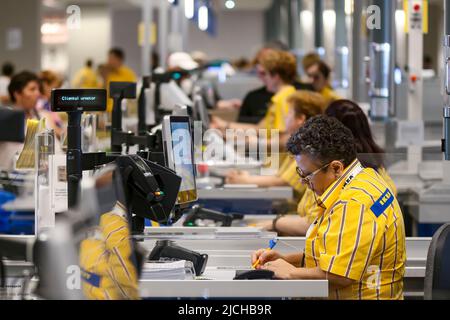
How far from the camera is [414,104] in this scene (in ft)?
25.8

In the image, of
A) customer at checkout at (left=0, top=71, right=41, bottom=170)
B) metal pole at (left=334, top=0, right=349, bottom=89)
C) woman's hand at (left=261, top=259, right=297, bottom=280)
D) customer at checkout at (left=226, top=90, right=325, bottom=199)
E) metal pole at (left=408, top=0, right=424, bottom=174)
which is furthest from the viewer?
metal pole at (left=334, top=0, right=349, bottom=89)

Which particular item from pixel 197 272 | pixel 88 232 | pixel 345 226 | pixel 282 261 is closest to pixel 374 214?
pixel 345 226

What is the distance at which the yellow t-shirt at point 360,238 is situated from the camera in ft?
9.98

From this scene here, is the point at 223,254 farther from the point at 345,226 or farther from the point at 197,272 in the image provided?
the point at 345,226

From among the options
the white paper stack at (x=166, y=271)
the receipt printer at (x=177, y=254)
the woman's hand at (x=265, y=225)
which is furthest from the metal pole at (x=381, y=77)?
the white paper stack at (x=166, y=271)

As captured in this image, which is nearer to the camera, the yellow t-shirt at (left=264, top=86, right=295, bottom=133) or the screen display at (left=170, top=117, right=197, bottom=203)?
the screen display at (left=170, top=117, right=197, bottom=203)

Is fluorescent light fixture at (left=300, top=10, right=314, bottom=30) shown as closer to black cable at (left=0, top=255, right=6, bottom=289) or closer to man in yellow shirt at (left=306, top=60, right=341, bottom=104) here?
man in yellow shirt at (left=306, top=60, right=341, bottom=104)

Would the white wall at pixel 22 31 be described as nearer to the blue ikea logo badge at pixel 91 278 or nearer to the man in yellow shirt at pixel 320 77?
the man in yellow shirt at pixel 320 77

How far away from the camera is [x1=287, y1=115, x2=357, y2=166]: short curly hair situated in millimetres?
3232

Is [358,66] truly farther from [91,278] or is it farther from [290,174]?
[91,278]

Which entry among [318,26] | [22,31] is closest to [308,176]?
[318,26]

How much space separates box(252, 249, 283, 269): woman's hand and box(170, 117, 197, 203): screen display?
36 centimetres

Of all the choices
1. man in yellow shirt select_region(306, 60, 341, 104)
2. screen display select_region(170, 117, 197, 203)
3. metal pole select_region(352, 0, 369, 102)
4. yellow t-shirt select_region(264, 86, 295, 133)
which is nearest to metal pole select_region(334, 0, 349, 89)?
man in yellow shirt select_region(306, 60, 341, 104)
